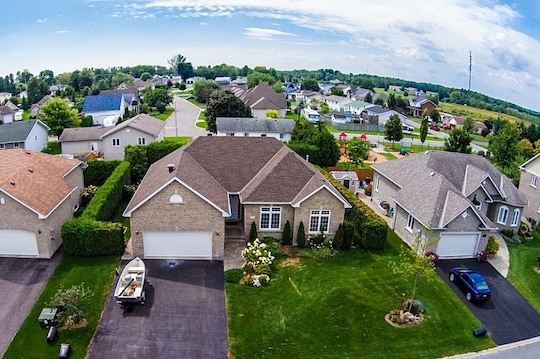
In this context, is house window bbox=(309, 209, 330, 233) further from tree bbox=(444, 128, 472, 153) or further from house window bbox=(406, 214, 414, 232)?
tree bbox=(444, 128, 472, 153)

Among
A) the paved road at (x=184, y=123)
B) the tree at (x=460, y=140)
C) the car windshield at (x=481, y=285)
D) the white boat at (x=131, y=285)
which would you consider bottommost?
the paved road at (x=184, y=123)

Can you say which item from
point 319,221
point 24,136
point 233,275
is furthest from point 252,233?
point 24,136

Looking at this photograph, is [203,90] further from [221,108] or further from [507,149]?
[507,149]

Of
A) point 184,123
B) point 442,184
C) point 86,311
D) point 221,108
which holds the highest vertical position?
point 442,184

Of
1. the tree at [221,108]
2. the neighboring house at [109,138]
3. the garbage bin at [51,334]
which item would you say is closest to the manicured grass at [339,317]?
the garbage bin at [51,334]

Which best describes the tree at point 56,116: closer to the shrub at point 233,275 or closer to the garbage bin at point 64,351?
the shrub at point 233,275
